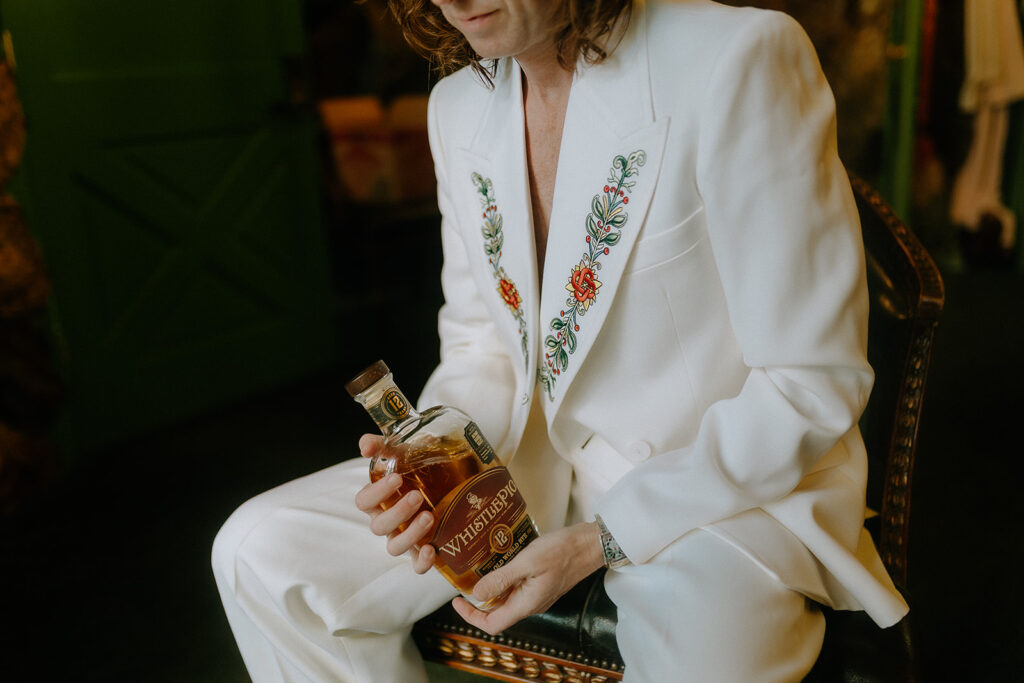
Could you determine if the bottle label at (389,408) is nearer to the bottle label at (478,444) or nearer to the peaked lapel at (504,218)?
the bottle label at (478,444)

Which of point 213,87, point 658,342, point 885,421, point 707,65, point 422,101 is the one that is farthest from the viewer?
point 422,101

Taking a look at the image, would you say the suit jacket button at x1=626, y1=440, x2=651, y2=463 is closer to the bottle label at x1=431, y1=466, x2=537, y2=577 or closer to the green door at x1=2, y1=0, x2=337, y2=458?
the bottle label at x1=431, y1=466, x2=537, y2=577

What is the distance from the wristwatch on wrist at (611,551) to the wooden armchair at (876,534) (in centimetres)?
9

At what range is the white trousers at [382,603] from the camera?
881 millimetres

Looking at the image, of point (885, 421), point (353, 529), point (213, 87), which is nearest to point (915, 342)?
point (885, 421)

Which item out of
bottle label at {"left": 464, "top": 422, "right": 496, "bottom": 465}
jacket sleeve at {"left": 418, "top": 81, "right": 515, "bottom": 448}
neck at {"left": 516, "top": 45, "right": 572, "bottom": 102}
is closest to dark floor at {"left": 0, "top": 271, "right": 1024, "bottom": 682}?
jacket sleeve at {"left": 418, "top": 81, "right": 515, "bottom": 448}

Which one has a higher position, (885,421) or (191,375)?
(885,421)

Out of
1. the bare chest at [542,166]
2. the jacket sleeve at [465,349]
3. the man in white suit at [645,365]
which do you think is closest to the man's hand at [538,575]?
the man in white suit at [645,365]

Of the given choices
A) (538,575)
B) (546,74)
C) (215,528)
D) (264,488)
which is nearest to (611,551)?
(538,575)

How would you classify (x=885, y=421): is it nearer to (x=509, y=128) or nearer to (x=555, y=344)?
(x=555, y=344)

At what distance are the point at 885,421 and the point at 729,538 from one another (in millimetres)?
349

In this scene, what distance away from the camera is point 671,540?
3.10 feet

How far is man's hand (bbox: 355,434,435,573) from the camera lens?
0.93 meters

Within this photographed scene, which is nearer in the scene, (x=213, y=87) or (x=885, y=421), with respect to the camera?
(x=885, y=421)
